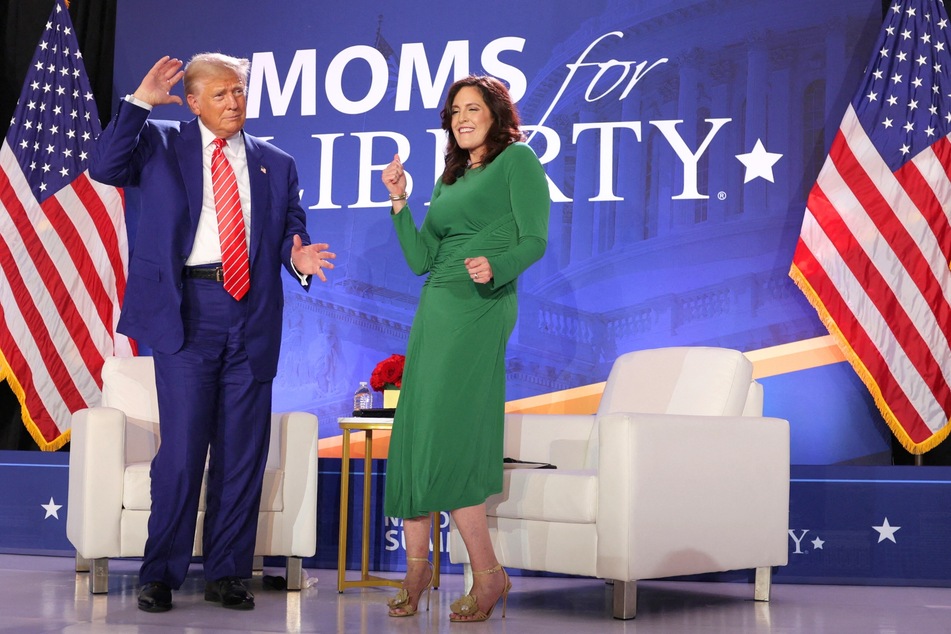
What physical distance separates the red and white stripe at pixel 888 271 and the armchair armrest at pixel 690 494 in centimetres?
105

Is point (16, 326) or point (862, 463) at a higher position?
point (16, 326)

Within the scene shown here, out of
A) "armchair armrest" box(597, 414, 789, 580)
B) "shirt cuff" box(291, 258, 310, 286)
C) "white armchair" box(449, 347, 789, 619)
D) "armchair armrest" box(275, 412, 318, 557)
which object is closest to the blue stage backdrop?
"white armchair" box(449, 347, 789, 619)

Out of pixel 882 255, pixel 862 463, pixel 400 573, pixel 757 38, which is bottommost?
pixel 400 573

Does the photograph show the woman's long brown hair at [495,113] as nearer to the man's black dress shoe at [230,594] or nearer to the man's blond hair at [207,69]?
the man's blond hair at [207,69]

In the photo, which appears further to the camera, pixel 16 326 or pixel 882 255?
pixel 16 326

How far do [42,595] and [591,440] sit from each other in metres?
2.06

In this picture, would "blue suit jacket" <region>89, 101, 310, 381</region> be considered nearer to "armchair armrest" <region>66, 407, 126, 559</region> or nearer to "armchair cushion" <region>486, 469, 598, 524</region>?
"armchair armrest" <region>66, 407, 126, 559</region>

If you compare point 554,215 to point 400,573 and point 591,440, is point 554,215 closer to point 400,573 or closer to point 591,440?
point 591,440

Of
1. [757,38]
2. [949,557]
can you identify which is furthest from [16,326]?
[949,557]

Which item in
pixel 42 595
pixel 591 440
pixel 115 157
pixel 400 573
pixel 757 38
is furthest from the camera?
pixel 757 38

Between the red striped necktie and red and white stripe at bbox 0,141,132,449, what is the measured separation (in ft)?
7.84

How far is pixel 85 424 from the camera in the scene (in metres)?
3.89

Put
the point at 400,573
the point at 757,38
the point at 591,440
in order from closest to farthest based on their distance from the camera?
the point at 591,440, the point at 400,573, the point at 757,38

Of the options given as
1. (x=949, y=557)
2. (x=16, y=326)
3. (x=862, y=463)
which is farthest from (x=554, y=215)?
(x=16, y=326)
